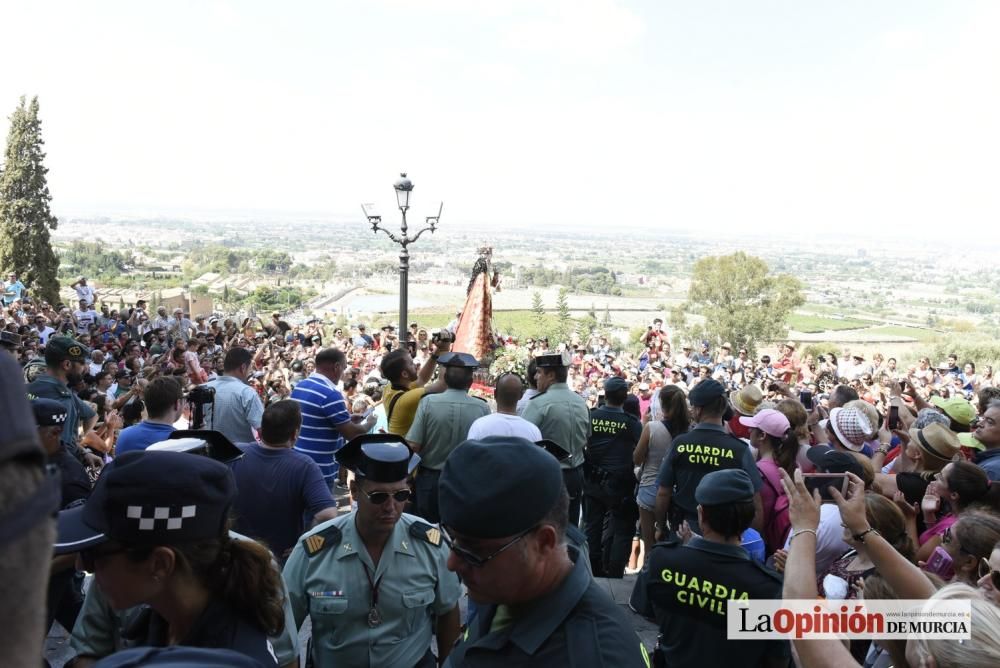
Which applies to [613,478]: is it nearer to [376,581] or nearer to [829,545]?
[829,545]

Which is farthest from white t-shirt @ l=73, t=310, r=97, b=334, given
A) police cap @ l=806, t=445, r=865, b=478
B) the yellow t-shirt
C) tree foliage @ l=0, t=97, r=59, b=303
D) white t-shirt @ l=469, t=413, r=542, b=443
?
tree foliage @ l=0, t=97, r=59, b=303

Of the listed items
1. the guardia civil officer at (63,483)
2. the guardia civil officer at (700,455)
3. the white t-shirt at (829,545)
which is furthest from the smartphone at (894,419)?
the guardia civil officer at (63,483)

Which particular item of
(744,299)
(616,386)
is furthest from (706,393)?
(744,299)

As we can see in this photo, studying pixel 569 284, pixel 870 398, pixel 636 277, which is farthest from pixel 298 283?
pixel 870 398

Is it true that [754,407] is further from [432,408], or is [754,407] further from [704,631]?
[704,631]

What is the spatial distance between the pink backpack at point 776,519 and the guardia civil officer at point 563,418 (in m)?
1.49

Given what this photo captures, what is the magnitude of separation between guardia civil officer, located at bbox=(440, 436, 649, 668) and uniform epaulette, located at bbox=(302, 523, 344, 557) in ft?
3.87

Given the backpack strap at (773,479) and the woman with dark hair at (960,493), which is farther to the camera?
the backpack strap at (773,479)

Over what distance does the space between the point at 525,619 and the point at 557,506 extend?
0.26 m

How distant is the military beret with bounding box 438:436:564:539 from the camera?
1.70 metres

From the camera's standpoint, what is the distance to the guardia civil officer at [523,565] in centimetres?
169

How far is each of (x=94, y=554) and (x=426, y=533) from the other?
1.40 meters

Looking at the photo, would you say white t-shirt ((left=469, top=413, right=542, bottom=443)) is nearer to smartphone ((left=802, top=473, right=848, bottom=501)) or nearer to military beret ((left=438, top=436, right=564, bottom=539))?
smartphone ((left=802, top=473, right=848, bottom=501))

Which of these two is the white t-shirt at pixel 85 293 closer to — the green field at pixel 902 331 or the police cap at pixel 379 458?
the police cap at pixel 379 458
